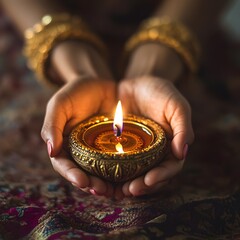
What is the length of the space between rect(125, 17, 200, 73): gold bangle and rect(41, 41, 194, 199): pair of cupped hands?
0.02 m

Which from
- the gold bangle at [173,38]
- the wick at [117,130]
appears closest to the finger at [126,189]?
the wick at [117,130]

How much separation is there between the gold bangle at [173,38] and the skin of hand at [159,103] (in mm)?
21

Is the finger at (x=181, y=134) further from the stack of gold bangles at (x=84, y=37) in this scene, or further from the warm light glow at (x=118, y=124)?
the stack of gold bangles at (x=84, y=37)

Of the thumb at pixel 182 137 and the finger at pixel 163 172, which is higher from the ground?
the thumb at pixel 182 137

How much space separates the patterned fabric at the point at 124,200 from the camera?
0.93m

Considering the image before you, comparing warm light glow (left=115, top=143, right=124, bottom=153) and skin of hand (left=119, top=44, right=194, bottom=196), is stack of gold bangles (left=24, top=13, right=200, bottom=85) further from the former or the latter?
warm light glow (left=115, top=143, right=124, bottom=153)

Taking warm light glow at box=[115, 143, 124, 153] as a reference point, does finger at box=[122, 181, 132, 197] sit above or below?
below

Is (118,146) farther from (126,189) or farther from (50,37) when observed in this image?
(50,37)

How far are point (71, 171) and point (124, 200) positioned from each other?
0.59 feet

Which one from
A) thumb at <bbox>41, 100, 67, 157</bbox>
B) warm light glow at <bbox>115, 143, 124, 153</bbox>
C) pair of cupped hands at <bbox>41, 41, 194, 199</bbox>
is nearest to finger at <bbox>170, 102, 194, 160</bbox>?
pair of cupped hands at <bbox>41, 41, 194, 199</bbox>

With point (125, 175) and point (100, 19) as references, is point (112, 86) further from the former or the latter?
point (100, 19)

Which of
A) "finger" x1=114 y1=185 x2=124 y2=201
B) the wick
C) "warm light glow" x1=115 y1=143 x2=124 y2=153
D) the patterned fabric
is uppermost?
the wick

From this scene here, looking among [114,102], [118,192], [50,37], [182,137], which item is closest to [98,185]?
[118,192]

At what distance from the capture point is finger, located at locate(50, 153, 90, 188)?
35.0 inches
